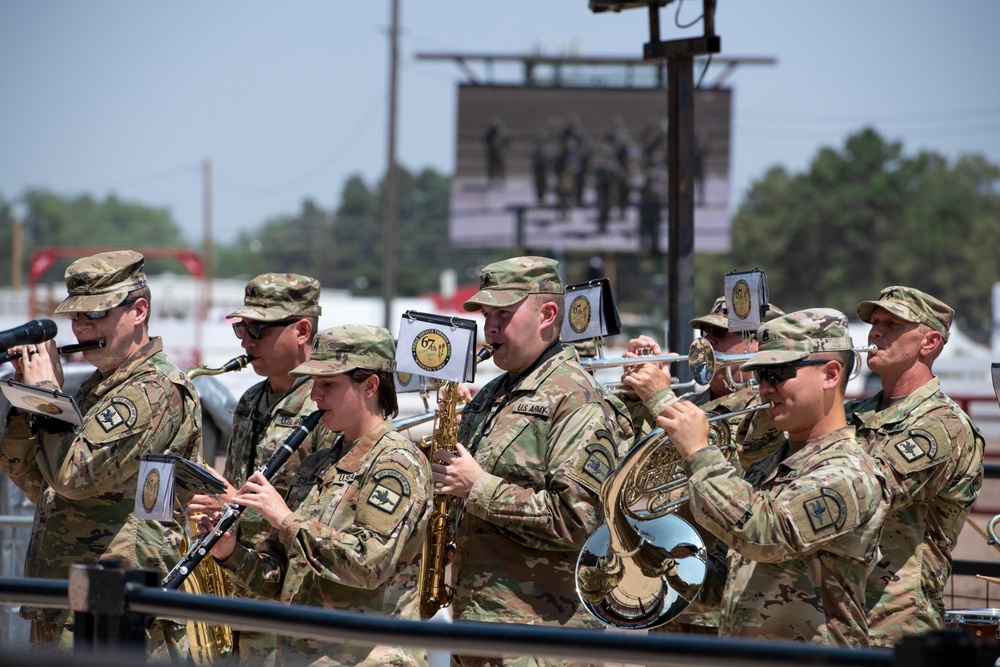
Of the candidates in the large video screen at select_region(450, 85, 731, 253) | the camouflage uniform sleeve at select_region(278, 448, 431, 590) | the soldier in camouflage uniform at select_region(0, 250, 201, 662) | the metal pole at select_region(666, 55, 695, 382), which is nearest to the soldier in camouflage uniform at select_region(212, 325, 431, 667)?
the camouflage uniform sleeve at select_region(278, 448, 431, 590)

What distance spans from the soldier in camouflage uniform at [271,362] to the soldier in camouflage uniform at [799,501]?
88.9 inches

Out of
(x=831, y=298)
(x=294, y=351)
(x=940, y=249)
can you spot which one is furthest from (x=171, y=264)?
(x=294, y=351)

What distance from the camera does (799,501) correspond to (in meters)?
3.92

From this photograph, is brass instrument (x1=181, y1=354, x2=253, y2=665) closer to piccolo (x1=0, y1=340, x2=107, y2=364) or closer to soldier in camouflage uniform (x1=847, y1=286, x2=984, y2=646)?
piccolo (x1=0, y1=340, x2=107, y2=364)

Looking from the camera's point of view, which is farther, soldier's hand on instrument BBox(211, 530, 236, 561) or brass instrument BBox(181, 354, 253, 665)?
brass instrument BBox(181, 354, 253, 665)

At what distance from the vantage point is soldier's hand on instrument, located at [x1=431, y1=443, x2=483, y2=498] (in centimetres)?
473

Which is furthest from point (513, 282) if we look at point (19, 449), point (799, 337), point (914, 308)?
point (19, 449)

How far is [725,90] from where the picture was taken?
1640 inches

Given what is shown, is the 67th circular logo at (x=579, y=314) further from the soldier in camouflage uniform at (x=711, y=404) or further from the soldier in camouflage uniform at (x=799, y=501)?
the soldier in camouflage uniform at (x=799, y=501)

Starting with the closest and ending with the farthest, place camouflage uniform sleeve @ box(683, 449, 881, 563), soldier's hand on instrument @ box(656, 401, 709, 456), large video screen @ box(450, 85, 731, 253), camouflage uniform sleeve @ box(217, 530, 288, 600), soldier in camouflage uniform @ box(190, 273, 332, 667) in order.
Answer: camouflage uniform sleeve @ box(683, 449, 881, 563), soldier's hand on instrument @ box(656, 401, 709, 456), camouflage uniform sleeve @ box(217, 530, 288, 600), soldier in camouflage uniform @ box(190, 273, 332, 667), large video screen @ box(450, 85, 731, 253)

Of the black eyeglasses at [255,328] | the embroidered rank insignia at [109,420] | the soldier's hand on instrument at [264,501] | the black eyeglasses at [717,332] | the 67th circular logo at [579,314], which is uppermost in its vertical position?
the 67th circular logo at [579,314]

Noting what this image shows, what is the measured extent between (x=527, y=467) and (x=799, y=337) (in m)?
1.28

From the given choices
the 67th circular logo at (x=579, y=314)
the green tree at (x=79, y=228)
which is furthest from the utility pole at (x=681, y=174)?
the green tree at (x=79, y=228)

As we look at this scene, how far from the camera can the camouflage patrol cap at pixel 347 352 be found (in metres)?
4.46
